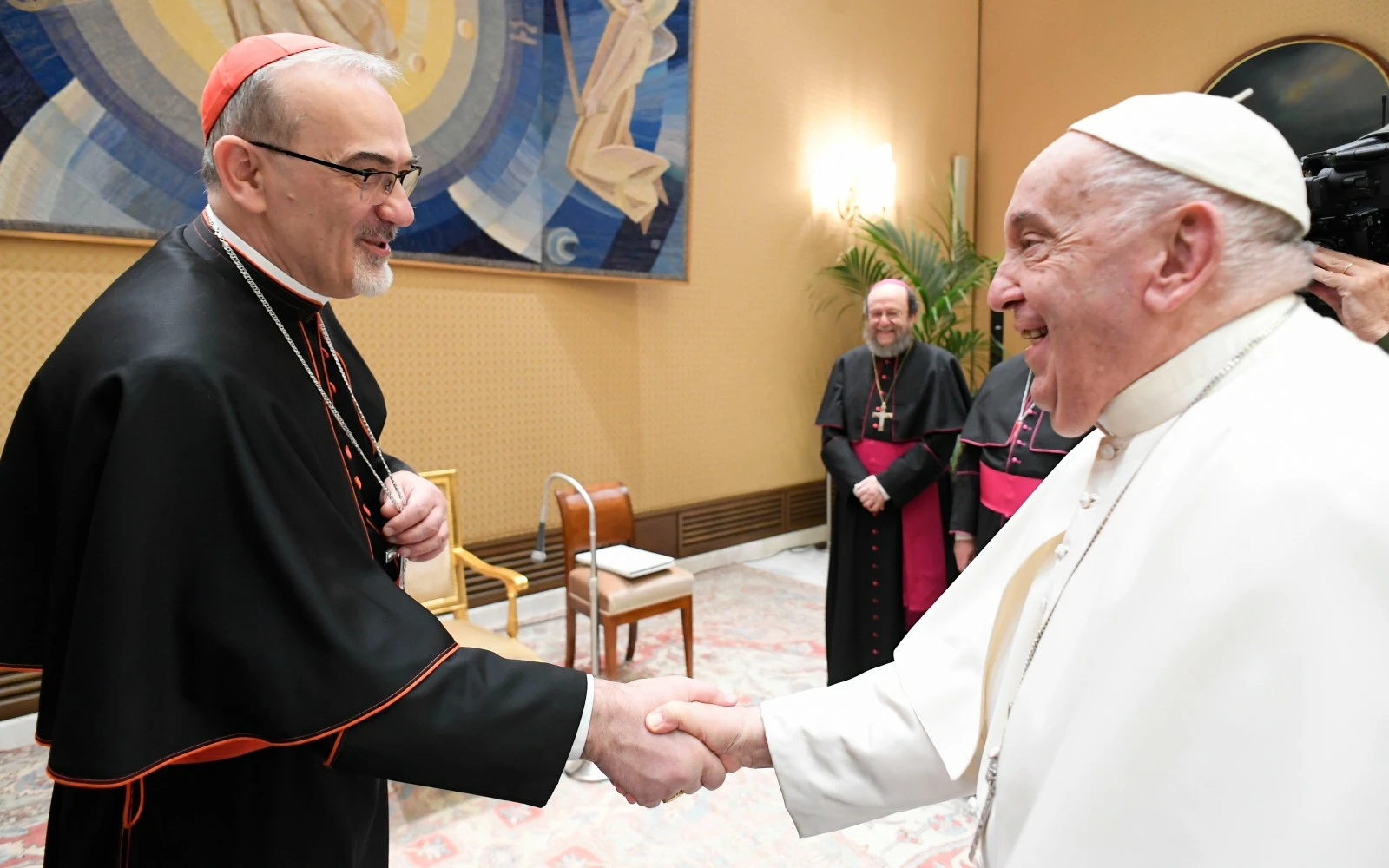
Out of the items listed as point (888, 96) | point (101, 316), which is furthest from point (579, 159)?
point (101, 316)

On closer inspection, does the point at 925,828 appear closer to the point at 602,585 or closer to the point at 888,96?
the point at 602,585

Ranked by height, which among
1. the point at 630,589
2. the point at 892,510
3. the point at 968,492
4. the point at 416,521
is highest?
the point at 416,521

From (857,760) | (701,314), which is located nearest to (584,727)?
(857,760)

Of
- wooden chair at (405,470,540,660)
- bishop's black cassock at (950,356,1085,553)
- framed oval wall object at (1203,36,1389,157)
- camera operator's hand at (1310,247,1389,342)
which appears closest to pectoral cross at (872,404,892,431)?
bishop's black cassock at (950,356,1085,553)

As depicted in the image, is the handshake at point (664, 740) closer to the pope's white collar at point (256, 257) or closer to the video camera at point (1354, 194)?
the pope's white collar at point (256, 257)

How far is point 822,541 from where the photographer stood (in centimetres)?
644

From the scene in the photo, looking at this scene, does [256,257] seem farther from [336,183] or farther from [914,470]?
[914,470]

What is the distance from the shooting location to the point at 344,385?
153cm

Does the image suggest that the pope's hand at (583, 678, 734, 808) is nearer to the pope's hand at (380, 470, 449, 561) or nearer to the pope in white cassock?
the pope in white cassock

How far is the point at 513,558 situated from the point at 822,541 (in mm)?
2756

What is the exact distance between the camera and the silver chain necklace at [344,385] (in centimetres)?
127

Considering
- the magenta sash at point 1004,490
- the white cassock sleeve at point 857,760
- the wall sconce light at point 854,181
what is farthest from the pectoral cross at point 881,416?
the wall sconce light at point 854,181

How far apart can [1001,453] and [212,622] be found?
260 cm

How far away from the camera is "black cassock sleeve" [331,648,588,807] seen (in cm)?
108
